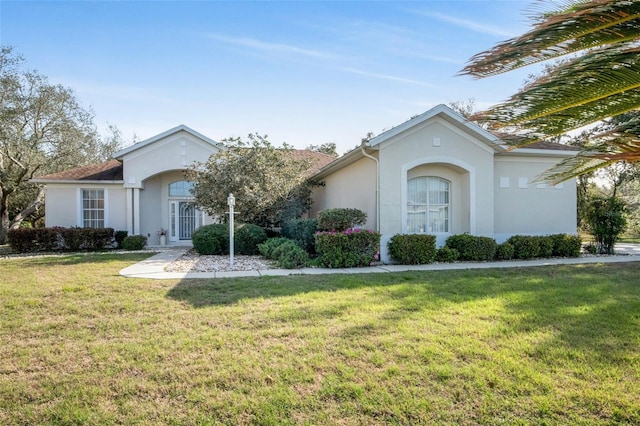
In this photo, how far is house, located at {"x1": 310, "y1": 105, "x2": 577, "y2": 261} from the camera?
480 inches

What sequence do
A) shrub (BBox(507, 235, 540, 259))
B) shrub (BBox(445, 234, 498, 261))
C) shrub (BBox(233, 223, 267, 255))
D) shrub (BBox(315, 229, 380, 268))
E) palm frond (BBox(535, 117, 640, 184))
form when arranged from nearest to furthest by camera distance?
1. palm frond (BBox(535, 117, 640, 184))
2. shrub (BBox(315, 229, 380, 268))
3. shrub (BBox(445, 234, 498, 261))
4. shrub (BBox(507, 235, 540, 259))
5. shrub (BBox(233, 223, 267, 255))

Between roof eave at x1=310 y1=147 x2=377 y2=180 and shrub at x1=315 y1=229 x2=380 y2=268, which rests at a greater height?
roof eave at x1=310 y1=147 x2=377 y2=180

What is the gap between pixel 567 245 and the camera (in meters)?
13.1

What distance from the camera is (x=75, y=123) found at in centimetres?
2375

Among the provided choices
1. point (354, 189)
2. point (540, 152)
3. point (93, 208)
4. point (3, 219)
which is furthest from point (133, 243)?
point (540, 152)

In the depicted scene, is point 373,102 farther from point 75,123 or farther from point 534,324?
point 75,123

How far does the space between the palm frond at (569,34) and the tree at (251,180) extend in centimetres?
1210

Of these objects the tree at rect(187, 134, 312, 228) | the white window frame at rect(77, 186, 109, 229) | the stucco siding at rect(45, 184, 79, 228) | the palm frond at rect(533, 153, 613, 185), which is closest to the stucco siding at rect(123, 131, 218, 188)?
the white window frame at rect(77, 186, 109, 229)

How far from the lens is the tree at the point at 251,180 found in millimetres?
14664

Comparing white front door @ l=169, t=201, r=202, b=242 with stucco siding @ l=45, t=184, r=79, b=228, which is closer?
stucco siding @ l=45, t=184, r=79, b=228

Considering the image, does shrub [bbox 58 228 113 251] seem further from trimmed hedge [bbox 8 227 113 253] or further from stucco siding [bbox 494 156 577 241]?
stucco siding [bbox 494 156 577 241]

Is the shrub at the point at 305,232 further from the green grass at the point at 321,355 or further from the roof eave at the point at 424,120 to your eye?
the green grass at the point at 321,355

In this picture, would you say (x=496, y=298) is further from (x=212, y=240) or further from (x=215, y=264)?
(x=212, y=240)

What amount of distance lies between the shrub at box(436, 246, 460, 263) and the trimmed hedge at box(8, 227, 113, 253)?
14583 millimetres
